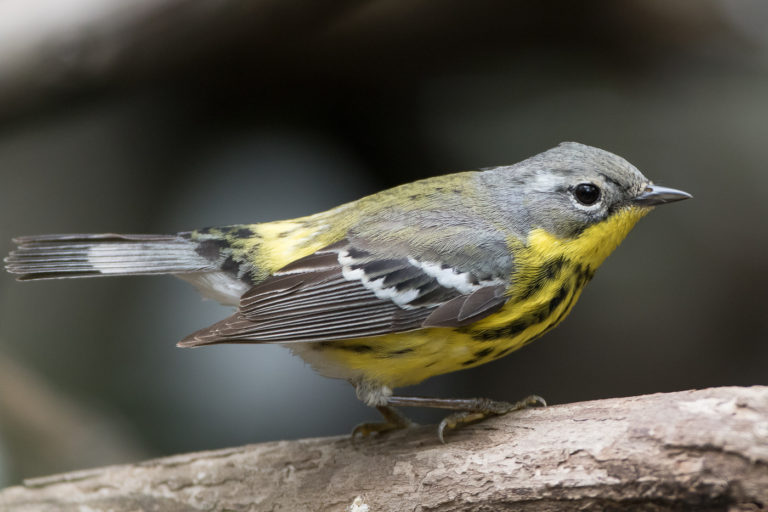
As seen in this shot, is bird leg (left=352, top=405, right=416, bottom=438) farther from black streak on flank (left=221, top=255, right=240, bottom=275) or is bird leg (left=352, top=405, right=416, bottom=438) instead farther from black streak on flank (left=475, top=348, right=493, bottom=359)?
black streak on flank (left=221, top=255, right=240, bottom=275)

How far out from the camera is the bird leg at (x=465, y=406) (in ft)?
8.68

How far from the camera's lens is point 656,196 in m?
2.71

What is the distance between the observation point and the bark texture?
6.49ft

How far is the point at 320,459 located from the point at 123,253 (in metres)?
1.13

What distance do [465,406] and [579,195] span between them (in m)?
0.87

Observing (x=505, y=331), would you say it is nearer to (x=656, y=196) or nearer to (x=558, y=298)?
(x=558, y=298)

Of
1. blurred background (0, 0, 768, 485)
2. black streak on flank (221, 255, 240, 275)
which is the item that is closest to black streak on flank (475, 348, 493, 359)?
black streak on flank (221, 255, 240, 275)

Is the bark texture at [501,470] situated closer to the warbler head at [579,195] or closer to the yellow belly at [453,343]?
the yellow belly at [453,343]

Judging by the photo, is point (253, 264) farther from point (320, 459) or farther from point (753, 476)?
point (753, 476)

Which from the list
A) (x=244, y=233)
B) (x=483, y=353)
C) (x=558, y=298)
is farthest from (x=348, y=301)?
(x=558, y=298)

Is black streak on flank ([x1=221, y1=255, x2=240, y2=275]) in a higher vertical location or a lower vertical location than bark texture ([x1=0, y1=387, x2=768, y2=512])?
higher

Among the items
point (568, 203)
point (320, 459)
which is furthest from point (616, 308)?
point (320, 459)

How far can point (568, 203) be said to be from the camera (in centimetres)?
279

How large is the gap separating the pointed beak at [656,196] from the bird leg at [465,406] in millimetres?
801
